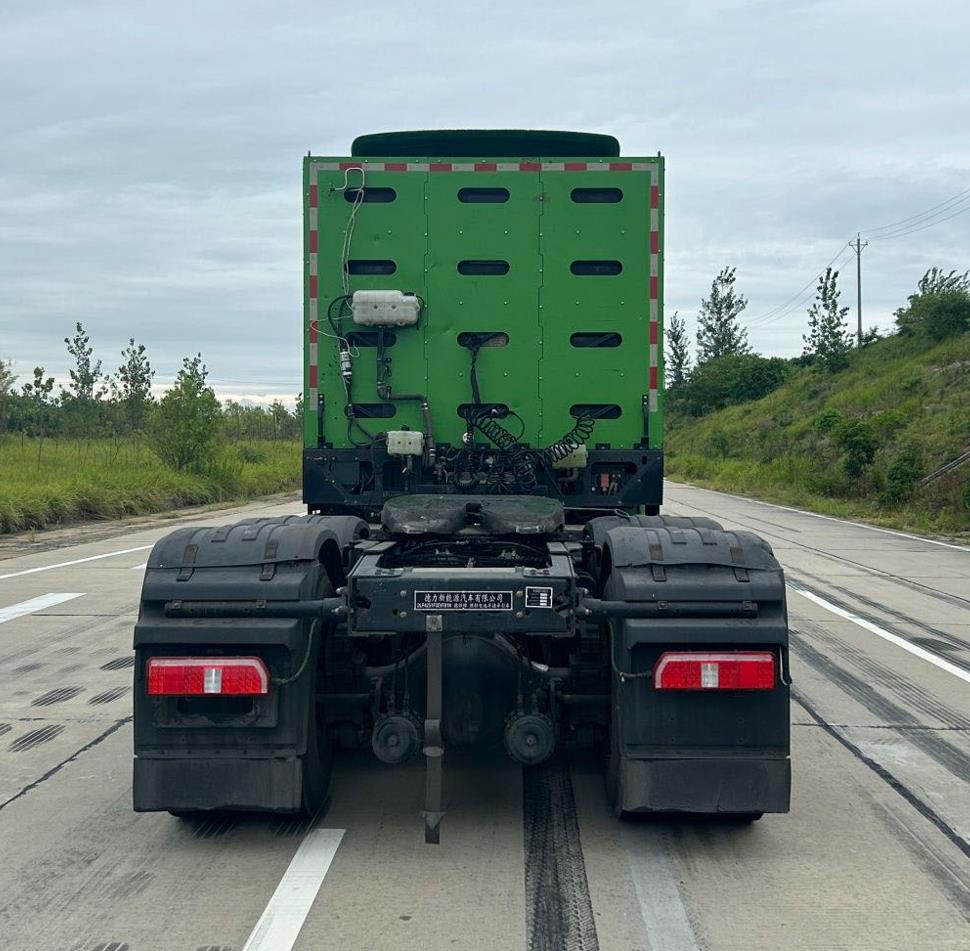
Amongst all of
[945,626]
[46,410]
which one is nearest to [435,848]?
[945,626]

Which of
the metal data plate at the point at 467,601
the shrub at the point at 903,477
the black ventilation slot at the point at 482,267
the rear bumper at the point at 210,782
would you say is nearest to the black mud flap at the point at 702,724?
the metal data plate at the point at 467,601

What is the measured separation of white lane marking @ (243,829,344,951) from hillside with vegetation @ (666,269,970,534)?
2074 centimetres

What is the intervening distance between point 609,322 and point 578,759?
2852mm

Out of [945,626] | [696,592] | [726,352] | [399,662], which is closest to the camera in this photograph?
[696,592]

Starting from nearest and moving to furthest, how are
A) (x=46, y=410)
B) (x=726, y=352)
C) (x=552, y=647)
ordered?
(x=552, y=647), (x=46, y=410), (x=726, y=352)

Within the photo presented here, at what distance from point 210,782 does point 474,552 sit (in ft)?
5.85

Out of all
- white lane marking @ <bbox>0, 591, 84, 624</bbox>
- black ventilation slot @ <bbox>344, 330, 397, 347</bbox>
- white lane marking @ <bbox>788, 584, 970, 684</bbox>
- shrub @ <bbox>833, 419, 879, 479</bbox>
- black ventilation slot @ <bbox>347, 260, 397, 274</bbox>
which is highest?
black ventilation slot @ <bbox>347, 260, 397, 274</bbox>

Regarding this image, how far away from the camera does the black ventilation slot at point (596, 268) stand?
24.4ft

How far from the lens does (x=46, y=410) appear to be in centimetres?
3878

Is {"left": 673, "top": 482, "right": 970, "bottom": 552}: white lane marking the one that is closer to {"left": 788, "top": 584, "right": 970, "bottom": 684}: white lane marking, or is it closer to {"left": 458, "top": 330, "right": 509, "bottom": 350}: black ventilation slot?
{"left": 788, "top": 584, "right": 970, "bottom": 684}: white lane marking

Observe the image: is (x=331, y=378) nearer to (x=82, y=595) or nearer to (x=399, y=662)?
(x=399, y=662)

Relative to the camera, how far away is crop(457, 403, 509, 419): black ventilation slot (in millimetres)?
7445

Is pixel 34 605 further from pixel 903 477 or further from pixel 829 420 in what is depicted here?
pixel 829 420

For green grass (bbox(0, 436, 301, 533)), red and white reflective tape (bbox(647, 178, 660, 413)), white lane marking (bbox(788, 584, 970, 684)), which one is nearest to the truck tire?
red and white reflective tape (bbox(647, 178, 660, 413))
